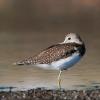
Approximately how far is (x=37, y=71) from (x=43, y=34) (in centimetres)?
1116

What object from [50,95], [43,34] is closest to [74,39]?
[50,95]

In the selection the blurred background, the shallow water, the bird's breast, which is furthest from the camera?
the blurred background

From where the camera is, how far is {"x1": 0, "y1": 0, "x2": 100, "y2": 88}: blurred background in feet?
53.3

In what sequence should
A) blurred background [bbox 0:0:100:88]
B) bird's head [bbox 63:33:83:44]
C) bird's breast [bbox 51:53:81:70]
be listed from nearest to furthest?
bird's breast [bbox 51:53:81:70] < bird's head [bbox 63:33:83:44] < blurred background [bbox 0:0:100:88]

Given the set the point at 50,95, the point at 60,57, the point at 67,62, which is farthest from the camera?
the point at 60,57

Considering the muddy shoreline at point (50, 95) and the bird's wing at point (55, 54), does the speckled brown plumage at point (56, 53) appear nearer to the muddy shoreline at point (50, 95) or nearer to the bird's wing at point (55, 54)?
the bird's wing at point (55, 54)

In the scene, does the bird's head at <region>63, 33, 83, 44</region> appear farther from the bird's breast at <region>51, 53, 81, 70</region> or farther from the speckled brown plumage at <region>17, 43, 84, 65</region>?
the bird's breast at <region>51, 53, 81, 70</region>

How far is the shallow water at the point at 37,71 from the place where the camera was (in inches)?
611

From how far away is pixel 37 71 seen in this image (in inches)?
698

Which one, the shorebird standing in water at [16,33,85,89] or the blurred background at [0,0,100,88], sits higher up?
the blurred background at [0,0,100,88]

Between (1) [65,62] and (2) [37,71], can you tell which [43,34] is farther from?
(1) [65,62]

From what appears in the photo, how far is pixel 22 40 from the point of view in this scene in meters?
26.0

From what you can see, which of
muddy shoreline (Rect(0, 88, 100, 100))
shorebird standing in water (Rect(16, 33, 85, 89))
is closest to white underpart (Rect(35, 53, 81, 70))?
shorebird standing in water (Rect(16, 33, 85, 89))

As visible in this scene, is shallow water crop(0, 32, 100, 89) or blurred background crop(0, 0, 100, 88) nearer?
shallow water crop(0, 32, 100, 89)
